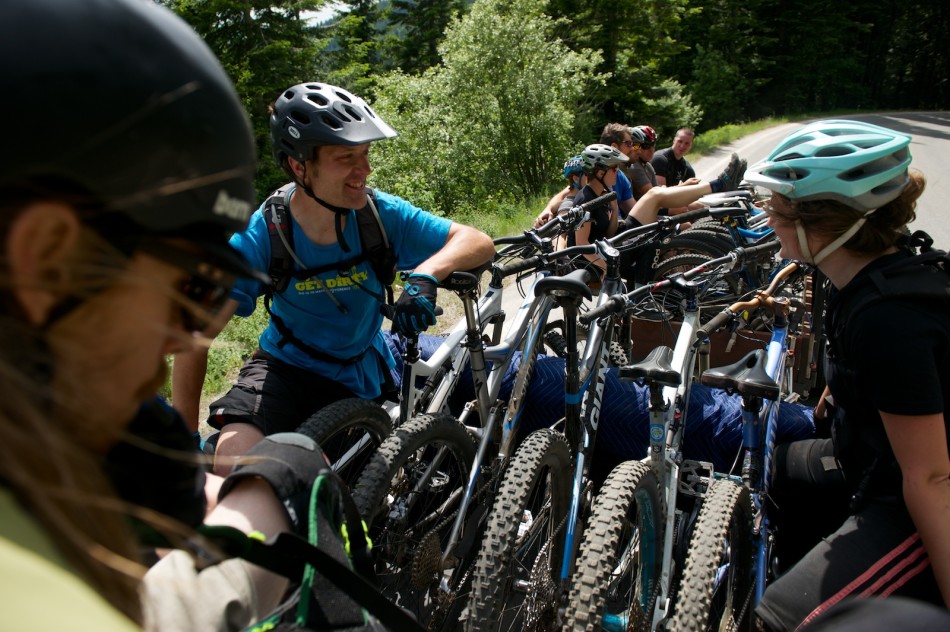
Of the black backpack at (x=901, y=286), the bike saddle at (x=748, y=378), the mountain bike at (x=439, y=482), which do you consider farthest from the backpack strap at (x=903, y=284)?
the mountain bike at (x=439, y=482)

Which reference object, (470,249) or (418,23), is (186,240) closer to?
(470,249)

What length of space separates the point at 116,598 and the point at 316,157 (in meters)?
2.59

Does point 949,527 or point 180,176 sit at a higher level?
point 180,176

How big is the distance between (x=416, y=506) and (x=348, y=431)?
467mm

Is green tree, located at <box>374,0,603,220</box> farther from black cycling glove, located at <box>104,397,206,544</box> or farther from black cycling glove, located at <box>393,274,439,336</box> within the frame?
black cycling glove, located at <box>104,397,206,544</box>

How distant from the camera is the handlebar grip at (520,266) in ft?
11.3

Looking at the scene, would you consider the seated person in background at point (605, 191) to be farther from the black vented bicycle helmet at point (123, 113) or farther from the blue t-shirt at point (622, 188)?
the black vented bicycle helmet at point (123, 113)

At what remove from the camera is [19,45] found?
0.71 metres

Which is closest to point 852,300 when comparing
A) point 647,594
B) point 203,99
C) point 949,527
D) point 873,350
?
point 873,350

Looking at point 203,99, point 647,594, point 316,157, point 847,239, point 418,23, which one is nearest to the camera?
point 203,99

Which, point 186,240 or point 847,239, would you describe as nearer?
point 186,240

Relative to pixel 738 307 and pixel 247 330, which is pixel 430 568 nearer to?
pixel 738 307

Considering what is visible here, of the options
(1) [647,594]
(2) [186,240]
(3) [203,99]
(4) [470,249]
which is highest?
(3) [203,99]

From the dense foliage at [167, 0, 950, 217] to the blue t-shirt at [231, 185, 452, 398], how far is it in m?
10.3
